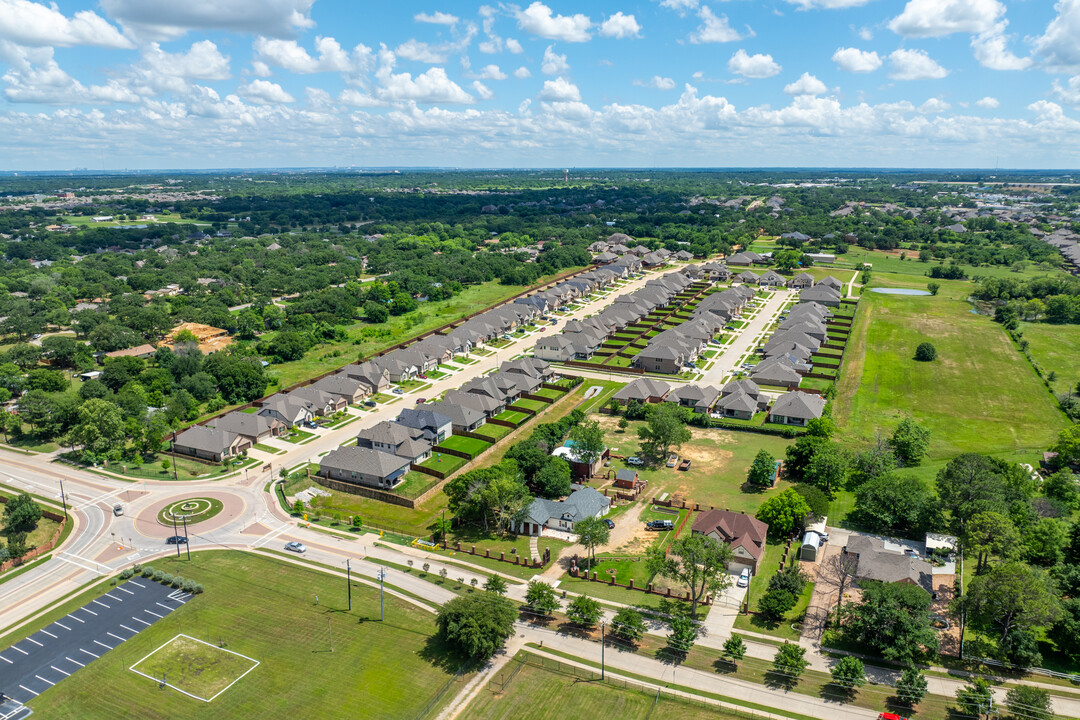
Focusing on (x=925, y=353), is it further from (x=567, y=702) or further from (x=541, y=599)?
(x=567, y=702)

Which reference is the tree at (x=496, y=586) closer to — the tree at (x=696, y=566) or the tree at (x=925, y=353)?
the tree at (x=696, y=566)

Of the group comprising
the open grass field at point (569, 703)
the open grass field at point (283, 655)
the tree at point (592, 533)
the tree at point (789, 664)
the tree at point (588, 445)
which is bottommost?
the open grass field at point (569, 703)

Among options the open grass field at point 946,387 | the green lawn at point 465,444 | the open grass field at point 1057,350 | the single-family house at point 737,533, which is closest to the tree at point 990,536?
the single-family house at point 737,533

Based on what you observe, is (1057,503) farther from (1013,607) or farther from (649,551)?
(649,551)

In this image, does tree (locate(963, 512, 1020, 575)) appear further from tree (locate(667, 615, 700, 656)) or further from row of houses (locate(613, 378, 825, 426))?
row of houses (locate(613, 378, 825, 426))

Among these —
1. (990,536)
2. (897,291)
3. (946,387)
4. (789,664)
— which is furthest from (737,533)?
(897,291)

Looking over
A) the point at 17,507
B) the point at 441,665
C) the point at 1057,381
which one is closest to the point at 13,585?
the point at 17,507
